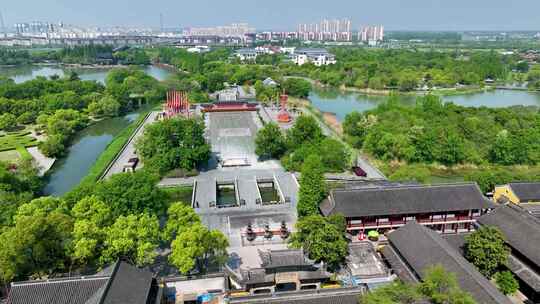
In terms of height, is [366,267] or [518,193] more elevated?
[518,193]

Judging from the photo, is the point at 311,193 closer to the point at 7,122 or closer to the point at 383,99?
the point at 7,122

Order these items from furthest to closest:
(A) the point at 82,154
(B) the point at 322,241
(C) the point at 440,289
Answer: (A) the point at 82,154, (B) the point at 322,241, (C) the point at 440,289

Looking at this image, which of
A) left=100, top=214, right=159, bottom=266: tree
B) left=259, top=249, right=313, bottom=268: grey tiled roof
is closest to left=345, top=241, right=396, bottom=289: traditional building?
left=259, top=249, right=313, bottom=268: grey tiled roof

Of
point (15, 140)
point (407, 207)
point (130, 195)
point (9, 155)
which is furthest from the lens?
point (15, 140)

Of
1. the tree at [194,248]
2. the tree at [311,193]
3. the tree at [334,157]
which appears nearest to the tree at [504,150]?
the tree at [334,157]

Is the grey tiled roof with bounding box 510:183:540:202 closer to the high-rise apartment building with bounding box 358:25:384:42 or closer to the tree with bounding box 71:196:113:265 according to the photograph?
the tree with bounding box 71:196:113:265

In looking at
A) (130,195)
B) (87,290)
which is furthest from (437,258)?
(130,195)
